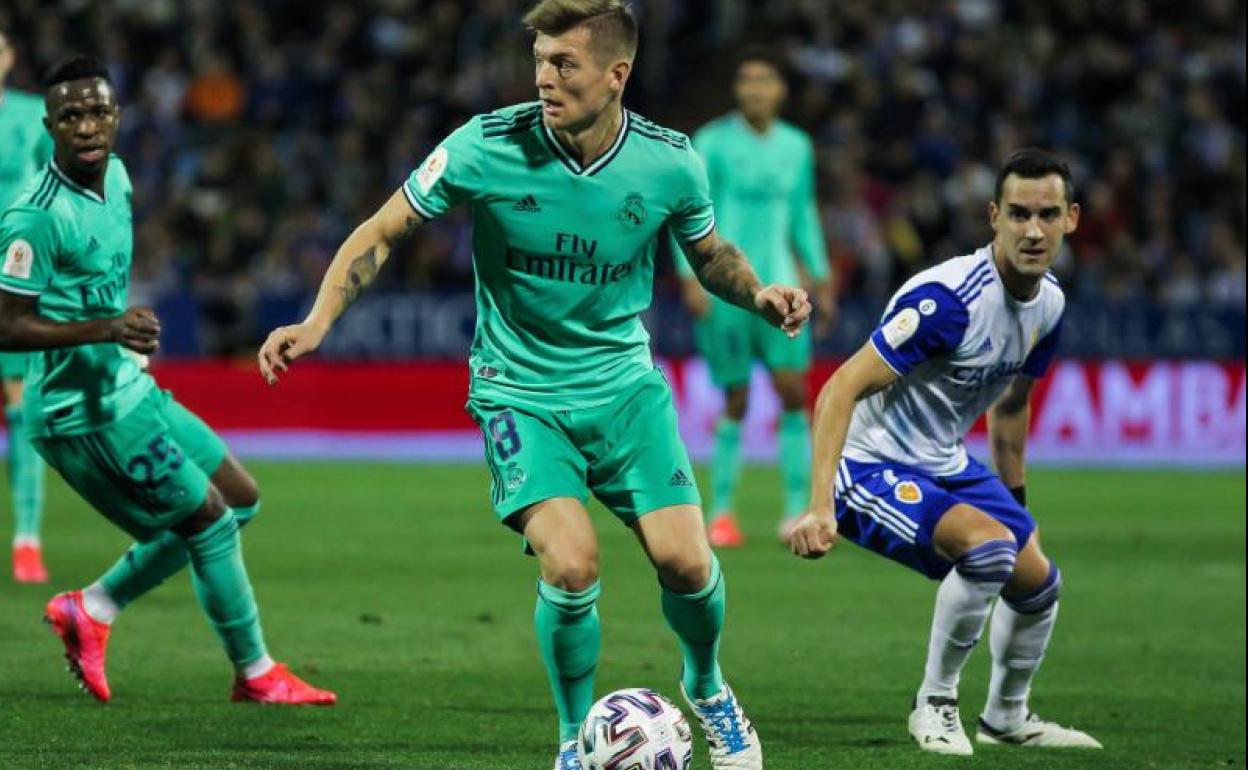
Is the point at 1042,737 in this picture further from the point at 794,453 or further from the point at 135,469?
the point at 794,453

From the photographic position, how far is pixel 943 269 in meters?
6.96

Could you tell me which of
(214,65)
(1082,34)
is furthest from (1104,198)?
(214,65)

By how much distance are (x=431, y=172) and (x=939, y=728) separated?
7.93 feet

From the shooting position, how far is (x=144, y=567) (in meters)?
7.68

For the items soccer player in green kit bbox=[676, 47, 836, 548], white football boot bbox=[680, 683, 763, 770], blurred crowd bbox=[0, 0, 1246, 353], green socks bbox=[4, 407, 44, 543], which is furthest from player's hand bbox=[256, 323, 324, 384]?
blurred crowd bbox=[0, 0, 1246, 353]

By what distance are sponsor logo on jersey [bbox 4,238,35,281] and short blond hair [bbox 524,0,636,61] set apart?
6.58ft

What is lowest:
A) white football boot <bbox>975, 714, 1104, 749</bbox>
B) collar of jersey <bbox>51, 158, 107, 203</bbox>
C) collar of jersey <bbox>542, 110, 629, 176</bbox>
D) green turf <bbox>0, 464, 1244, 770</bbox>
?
green turf <bbox>0, 464, 1244, 770</bbox>

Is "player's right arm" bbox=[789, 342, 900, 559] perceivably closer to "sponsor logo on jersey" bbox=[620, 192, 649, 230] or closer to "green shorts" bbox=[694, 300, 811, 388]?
"sponsor logo on jersey" bbox=[620, 192, 649, 230]

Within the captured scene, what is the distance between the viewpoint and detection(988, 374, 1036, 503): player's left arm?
7391 millimetres

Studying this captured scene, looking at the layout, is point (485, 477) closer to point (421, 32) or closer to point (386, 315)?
point (386, 315)

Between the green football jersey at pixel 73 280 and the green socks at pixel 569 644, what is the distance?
6.76 ft

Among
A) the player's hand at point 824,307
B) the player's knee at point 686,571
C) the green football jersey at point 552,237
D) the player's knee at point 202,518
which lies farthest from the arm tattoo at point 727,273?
the player's hand at point 824,307

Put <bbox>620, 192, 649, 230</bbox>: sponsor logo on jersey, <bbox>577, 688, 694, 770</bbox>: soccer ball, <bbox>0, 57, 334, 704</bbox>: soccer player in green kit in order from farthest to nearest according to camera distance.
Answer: <bbox>0, 57, 334, 704</bbox>: soccer player in green kit
<bbox>620, 192, 649, 230</bbox>: sponsor logo on jersey
<bbox>577, 688, 694, 770</bbox>: soccer ball

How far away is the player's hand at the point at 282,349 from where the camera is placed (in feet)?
18.0
